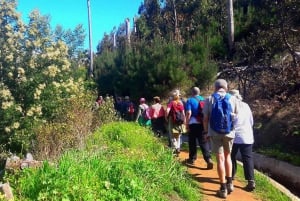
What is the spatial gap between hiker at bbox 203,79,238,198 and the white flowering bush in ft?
22.7

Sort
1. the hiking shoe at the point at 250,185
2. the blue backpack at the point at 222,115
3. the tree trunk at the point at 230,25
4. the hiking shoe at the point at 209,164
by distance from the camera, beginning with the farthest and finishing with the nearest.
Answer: the tree trunk at the point at 230,25 < the hiking shoe at the point at 209,164 < the hiking shoe at the point at 250,185 < the blue backpack at the point at 222,115

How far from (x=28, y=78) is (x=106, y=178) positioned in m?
9.85

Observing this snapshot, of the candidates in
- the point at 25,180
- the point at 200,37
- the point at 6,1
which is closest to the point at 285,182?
the point at 25,180

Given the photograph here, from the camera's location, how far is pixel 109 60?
103ft

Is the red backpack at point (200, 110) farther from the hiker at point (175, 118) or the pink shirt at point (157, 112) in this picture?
the pink shirt at point (157, 112)

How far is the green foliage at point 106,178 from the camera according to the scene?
515 centimetres

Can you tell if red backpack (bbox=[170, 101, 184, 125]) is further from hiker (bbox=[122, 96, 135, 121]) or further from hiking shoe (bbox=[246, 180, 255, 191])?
hiker (bbox=[122, 96, 135, 121])

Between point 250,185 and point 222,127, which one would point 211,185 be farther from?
point 222,127

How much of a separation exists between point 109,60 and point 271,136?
18791 millimetres

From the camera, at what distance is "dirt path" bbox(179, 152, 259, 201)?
740 centimetres

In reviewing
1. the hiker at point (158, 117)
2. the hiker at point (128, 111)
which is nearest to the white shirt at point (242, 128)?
the hiker at point (158, 117)

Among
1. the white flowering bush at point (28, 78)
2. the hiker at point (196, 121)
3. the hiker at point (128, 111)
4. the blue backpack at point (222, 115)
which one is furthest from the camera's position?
the hiker at point (128, 111)

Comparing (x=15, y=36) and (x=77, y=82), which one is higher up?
(x=15, y=36)

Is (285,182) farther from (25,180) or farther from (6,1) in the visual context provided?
(6,1)
